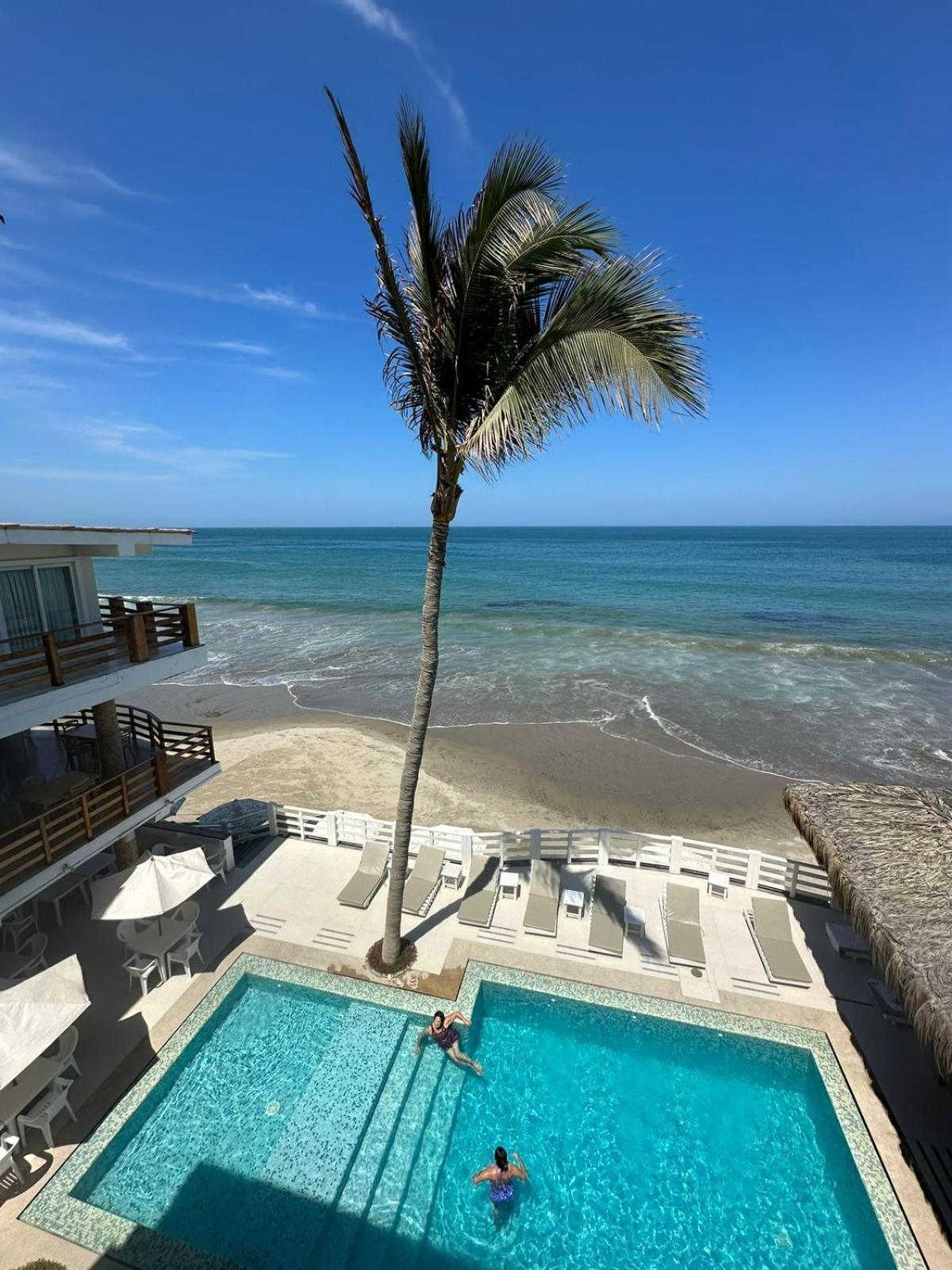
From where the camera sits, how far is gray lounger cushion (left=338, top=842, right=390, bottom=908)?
1072cm

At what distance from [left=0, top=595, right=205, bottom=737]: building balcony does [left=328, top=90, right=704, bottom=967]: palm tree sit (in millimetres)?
5598

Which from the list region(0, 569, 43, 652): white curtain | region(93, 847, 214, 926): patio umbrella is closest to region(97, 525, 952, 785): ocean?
region(93, 847, 214, 926): patio umbrella

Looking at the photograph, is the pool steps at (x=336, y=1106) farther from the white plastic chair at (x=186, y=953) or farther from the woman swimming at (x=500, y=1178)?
the white plastic chair at (x=186, y=953)

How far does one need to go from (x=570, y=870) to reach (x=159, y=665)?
8888 millimetres

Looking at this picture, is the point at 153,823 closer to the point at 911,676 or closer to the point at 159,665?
the point at 159,665

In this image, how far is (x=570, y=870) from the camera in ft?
38.4

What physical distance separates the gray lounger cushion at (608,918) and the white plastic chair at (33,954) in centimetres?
895

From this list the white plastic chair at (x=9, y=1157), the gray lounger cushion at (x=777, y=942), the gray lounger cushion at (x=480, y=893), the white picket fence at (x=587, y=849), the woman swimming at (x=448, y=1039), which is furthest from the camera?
the white picket fence at (x=587, y=849)

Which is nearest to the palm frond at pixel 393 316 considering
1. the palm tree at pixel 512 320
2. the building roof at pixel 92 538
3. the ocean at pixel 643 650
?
the palm tree at pixel 512 320

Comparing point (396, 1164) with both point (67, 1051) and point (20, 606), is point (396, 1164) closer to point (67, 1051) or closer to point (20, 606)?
point (67, 1051)

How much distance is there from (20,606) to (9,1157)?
711 cm

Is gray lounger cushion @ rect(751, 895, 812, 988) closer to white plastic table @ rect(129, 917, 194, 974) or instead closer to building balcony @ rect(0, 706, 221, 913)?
white plastic table @ rect(129, 917, 194, 974)

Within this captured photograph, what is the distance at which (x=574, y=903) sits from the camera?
1033 centimetres

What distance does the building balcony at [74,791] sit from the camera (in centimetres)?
805
